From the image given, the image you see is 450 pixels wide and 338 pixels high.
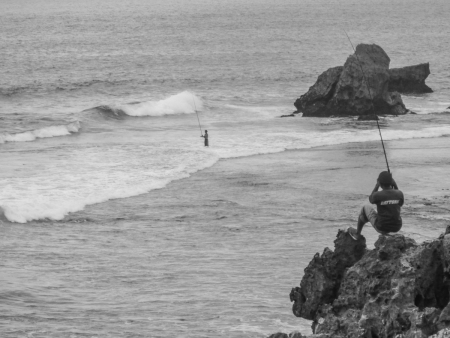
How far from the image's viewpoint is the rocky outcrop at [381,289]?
732 cm

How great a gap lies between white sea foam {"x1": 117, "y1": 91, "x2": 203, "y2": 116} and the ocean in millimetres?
106

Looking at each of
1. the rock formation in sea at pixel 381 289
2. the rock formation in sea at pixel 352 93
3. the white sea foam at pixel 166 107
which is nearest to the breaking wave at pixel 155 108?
the white sea foam at pixel 166 107

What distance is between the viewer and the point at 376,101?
34219 mm

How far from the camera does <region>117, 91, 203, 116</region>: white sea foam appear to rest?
3778 centimetres

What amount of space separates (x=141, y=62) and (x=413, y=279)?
56.1m

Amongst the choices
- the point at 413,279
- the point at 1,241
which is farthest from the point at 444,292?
Answer: the point at 1,241

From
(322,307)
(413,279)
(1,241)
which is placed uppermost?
(413,279)

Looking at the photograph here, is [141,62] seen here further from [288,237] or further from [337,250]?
[337,250]

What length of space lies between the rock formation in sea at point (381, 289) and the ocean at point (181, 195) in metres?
1.72

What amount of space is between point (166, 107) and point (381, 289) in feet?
103

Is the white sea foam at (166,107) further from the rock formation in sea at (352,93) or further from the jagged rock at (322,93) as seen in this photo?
the rock formation in sea at (352,93)

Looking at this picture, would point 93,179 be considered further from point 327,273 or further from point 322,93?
point 322,93

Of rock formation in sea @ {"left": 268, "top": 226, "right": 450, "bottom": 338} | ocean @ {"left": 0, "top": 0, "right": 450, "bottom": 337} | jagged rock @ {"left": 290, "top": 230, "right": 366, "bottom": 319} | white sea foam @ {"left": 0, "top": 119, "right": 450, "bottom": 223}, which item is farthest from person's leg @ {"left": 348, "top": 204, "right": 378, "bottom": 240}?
white sea foam @ {"left": 0, "top": 119, "right": 450, "bottom": 223}

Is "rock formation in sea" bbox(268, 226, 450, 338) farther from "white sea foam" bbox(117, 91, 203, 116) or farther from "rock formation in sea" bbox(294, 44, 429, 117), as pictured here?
"white sea foam" bbox(117, 91, 203, 116)
